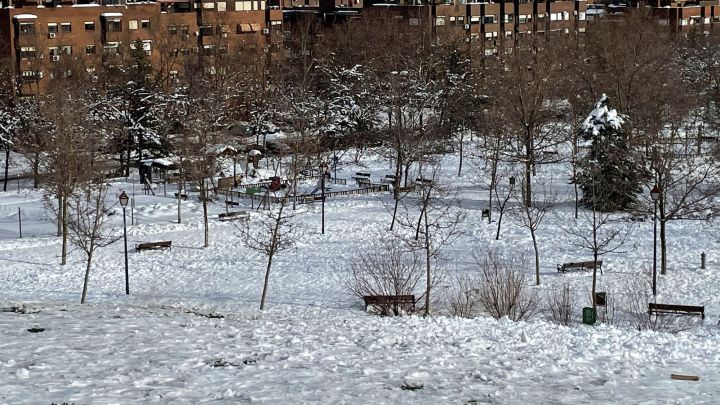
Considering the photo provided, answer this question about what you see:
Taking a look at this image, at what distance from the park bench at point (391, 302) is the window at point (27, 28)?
63514 millimetres

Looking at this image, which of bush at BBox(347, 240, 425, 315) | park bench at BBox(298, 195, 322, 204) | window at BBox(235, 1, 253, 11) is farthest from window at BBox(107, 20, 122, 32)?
bush at BBox(347, 240, 425, 315)

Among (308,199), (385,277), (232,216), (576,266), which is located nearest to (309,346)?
(385,277)

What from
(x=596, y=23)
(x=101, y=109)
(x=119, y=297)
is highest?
(x=596, y=23)

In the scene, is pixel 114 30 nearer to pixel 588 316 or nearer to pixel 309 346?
pixel 588 316

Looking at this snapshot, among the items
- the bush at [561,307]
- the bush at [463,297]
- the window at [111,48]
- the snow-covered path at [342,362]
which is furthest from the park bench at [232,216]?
the window at [111,48]

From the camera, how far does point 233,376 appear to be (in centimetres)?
1881

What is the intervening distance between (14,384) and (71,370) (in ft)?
4.27

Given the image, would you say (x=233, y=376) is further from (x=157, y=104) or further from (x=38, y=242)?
(x=157, y=104)

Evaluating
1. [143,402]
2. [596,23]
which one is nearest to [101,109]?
[143,402]

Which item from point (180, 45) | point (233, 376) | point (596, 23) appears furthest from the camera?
point (596, 23)

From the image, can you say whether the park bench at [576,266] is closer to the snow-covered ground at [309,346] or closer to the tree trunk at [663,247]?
the snow-covered ground at [309,346]

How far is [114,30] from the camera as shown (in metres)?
89.2

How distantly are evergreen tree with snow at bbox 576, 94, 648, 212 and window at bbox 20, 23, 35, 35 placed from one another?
52.3 metres

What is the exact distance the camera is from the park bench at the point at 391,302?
92.3 feet
